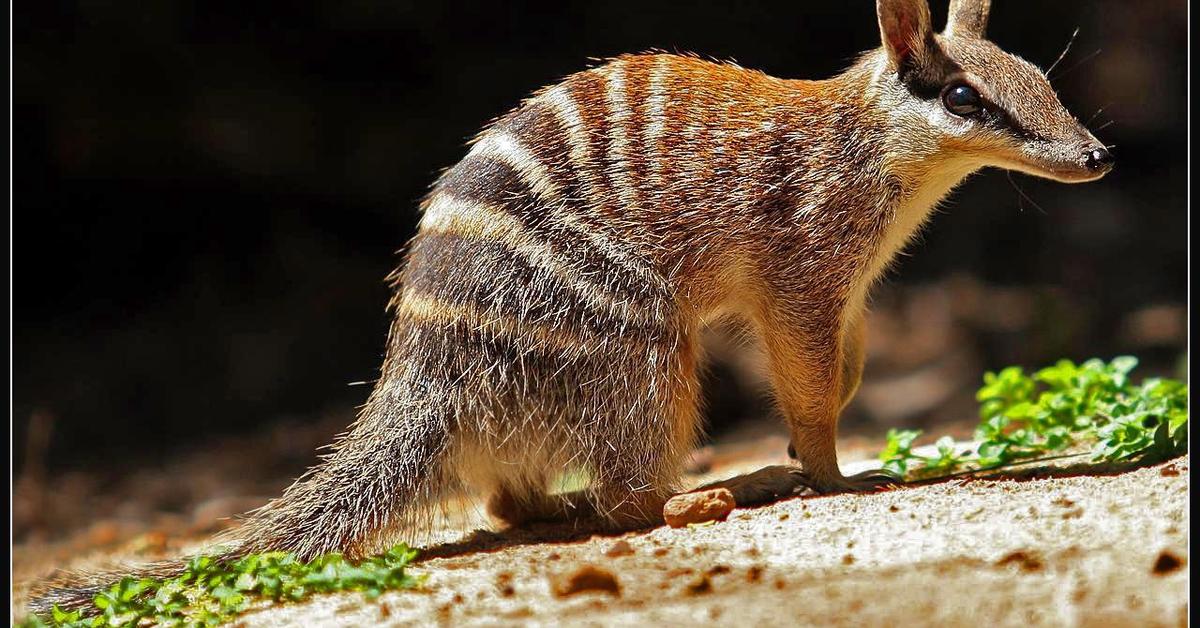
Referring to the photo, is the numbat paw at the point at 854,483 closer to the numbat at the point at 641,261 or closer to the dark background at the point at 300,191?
the numbat at the point at 641,261

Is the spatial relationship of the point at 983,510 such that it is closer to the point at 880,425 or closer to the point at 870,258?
the point at 870,258

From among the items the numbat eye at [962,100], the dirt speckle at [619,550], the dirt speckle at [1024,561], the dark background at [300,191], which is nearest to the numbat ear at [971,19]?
the numbat eye at [962,100]

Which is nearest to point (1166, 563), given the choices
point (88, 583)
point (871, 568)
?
point (871, 568)

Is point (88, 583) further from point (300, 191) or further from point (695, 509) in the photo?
point (300, 191)

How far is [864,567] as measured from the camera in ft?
13.1

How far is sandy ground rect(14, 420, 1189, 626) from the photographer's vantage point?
3424 mm

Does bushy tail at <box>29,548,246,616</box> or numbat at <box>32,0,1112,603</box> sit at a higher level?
numbat at <box>32,0,1112,603</box>

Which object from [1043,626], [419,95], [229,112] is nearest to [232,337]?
[229,112]

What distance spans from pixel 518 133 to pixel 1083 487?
2.73 meters

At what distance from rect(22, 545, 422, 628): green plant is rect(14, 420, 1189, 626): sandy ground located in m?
0.08

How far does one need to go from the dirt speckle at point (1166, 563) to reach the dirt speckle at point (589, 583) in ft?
5.22

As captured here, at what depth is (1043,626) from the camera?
127 inches

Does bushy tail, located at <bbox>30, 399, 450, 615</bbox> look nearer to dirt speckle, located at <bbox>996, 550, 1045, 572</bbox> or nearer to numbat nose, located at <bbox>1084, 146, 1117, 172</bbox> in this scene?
dirt speckle, located at <bbox>996, 550, 1045, 572</bbox>

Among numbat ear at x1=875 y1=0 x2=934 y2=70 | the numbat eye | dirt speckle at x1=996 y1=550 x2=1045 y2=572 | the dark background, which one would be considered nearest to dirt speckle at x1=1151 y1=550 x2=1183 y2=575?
dirt speckle at x1=996 y1=550 x2=1045 y2=572
